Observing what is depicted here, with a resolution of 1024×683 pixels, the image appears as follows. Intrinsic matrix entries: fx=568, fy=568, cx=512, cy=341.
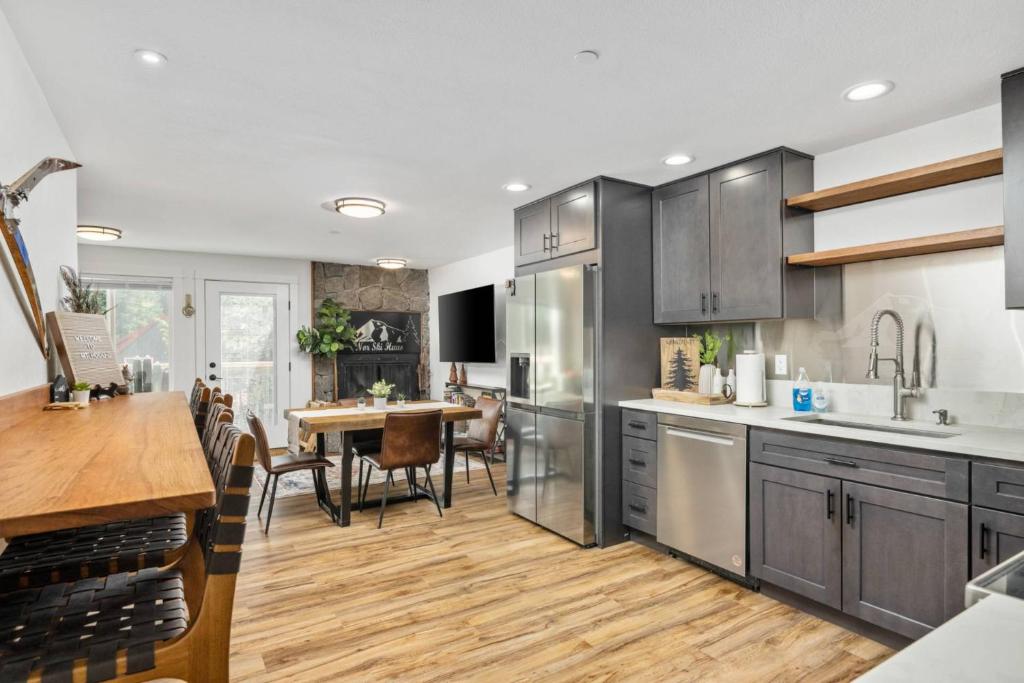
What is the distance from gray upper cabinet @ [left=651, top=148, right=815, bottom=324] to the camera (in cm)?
311

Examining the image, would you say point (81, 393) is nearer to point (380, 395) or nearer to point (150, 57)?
point (150, 57)

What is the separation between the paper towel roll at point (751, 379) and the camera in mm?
3365

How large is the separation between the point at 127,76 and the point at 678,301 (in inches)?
121

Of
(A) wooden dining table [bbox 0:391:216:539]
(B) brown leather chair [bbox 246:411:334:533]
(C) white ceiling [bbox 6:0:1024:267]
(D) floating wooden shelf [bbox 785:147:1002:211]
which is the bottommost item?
(B) brown leather chair [bbox 246:411:334:533]

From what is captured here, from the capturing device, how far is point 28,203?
89.1 inches

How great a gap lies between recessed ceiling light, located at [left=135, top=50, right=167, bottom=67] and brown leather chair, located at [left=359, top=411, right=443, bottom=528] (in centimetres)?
240

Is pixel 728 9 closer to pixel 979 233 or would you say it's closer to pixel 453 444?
pixel 979 233

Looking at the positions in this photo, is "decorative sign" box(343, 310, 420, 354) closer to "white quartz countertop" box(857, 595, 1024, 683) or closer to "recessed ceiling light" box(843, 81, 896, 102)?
"recessed ceiling light" box(843, 81, 896, 102)

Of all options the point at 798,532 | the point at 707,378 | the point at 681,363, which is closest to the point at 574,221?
the point at 681,363

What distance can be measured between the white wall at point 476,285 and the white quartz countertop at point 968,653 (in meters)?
5.48

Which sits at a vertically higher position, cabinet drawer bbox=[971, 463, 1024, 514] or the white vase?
the white vase

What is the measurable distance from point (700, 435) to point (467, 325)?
3956 millimetres

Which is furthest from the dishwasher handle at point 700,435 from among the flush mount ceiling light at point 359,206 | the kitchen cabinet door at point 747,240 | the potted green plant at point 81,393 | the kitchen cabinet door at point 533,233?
the potted green plant at point 81,393

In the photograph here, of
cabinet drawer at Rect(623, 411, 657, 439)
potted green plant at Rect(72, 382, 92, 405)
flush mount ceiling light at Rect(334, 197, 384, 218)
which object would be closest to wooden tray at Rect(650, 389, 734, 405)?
cabinet drawer at Rect(623, 411, 657, 439)
